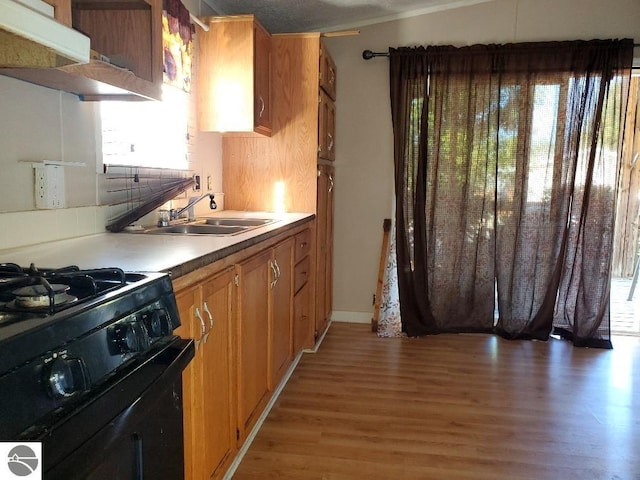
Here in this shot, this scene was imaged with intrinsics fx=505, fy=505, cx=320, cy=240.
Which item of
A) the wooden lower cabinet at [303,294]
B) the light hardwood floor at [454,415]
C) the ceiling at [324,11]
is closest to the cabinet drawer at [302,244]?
the wooden lower cabinet at [303,294]

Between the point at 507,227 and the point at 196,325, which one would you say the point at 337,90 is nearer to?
the point at 507,227

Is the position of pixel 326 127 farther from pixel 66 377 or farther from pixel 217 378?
pixel 66 377

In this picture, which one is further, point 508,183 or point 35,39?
point 508,183

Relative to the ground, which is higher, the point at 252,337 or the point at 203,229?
the point at 203,229

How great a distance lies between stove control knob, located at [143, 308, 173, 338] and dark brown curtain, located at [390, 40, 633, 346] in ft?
8.93

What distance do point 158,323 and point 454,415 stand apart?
6.04 feet

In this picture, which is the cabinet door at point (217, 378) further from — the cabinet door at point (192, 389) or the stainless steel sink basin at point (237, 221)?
the stainless steel sink basin at point (237, 221)

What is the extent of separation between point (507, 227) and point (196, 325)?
273 centimetres

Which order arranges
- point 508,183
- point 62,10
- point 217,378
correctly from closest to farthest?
point 62,10
point 217,378
point 508,183

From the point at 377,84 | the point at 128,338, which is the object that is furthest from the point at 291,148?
the point at 128,338

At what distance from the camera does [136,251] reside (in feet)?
5.07

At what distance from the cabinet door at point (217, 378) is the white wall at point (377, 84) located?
2.28m

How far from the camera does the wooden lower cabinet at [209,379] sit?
1.46 metres

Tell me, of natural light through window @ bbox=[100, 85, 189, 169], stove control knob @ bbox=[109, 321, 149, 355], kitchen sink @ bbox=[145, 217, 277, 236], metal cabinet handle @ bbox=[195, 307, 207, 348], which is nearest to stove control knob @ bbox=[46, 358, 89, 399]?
stove control knob @ bbox=[109, 321, 149, 355]
